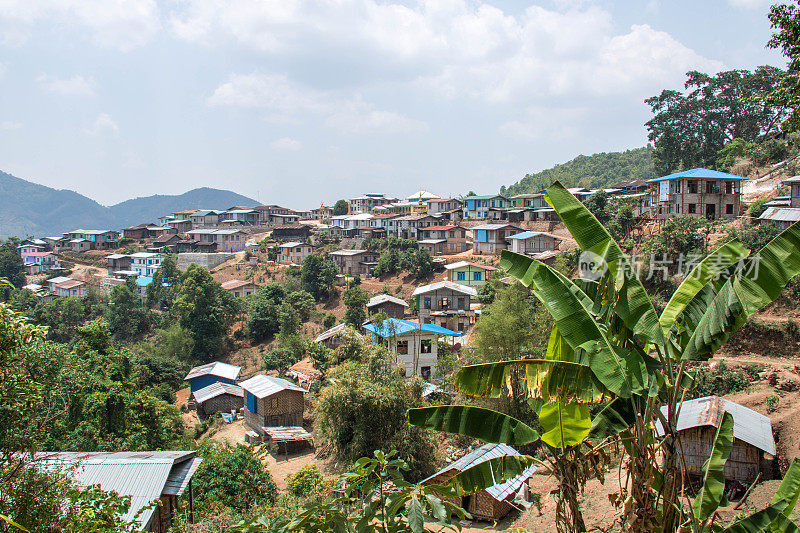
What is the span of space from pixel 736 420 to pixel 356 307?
23.0m

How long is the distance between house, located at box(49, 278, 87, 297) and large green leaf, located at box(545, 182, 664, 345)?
48429mm

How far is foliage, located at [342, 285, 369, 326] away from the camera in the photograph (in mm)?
29969

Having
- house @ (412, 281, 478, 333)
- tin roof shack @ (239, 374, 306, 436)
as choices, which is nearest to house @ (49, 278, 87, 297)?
tin roof shack @ (239, 374, 306, 436)

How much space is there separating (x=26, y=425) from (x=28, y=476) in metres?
1.16

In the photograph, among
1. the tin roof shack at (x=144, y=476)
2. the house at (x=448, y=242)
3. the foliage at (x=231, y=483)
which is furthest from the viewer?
the house at (x=448, y=242)

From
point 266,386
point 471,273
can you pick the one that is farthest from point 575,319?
point 471,273

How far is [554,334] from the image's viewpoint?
538 centimetres

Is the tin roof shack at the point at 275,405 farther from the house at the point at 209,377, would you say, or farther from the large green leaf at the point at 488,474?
the large green leaf at the point at 488,474

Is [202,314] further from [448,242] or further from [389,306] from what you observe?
[448,242]

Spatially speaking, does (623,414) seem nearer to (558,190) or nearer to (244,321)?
(558,190)

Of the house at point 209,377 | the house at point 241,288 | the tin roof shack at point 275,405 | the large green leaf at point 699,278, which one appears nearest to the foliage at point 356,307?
the house at point 209,377

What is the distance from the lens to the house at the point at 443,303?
2700 cm

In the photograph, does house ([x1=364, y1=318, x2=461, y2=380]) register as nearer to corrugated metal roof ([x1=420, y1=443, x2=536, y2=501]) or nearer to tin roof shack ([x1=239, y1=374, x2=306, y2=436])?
tin roof shack ([x1=239, y1=374, x2=306, y2=436])

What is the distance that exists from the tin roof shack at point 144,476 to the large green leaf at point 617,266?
8207mm
